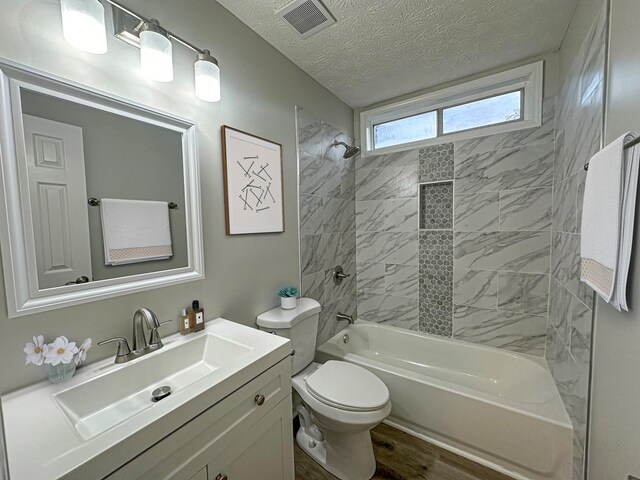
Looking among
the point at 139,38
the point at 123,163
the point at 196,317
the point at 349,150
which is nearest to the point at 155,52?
the point at 139,38

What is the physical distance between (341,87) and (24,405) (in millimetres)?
2508

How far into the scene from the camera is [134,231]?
3.60 ft

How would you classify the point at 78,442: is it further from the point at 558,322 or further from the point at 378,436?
the point at 558,322

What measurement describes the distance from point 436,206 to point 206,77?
6.39ft

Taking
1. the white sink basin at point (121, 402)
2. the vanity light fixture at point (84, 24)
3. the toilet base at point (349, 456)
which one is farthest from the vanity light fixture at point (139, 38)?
the toilet base at point (349, 456)

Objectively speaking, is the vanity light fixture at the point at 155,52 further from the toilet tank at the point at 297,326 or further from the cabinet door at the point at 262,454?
the cabinet door at the point at 262,454

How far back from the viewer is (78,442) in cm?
64

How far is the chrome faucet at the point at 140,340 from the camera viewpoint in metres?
0.99

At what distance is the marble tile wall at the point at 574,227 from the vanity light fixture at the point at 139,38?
1.69 meters

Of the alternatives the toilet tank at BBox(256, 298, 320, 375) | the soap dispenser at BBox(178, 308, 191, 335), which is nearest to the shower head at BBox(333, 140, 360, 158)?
the toilet tank at BBox(256, 298, 320, 375)

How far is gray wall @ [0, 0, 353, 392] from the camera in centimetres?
82

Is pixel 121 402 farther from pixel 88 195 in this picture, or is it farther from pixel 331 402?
pixel 331 402

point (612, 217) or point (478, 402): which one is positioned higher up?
point (612, 217)

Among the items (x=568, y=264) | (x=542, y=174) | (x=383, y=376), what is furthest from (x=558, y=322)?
(x=383, y=376)
